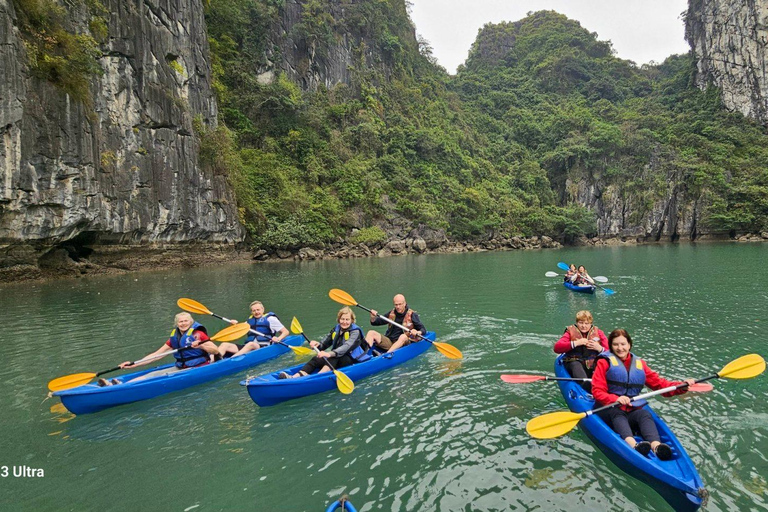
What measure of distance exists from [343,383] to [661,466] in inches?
139

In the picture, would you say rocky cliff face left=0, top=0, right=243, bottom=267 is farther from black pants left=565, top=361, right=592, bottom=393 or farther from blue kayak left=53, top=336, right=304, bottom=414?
black pants left=565, top=361, right=592, bottom=393

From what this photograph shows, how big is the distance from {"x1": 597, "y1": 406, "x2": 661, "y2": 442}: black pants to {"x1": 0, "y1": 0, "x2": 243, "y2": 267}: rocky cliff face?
18523 millimetres

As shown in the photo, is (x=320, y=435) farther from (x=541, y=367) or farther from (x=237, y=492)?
(x=541, y=367)

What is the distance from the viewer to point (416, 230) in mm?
A: 38438

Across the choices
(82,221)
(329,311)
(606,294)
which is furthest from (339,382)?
(82,221)

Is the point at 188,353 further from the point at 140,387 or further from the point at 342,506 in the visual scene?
the point at 342,506

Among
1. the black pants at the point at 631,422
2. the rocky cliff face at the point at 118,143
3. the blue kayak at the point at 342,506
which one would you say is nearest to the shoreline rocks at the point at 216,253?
the rocky cliff face at the point at 118,143

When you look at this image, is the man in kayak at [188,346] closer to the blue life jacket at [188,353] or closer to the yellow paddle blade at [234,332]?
the blue life jacket at [188,353]

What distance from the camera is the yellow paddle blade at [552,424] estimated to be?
12.2ft

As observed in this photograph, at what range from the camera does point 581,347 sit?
5.14 m

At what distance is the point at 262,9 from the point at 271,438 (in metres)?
41.5

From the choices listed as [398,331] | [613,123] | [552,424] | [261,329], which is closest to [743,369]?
[552,424]

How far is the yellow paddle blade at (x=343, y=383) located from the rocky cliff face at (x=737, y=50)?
6318 cm

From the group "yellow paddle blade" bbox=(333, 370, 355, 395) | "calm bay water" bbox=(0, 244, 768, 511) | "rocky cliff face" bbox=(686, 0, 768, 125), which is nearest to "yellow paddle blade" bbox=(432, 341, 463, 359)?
"calm bay water" bbox=(0, 244, 768, 511)
